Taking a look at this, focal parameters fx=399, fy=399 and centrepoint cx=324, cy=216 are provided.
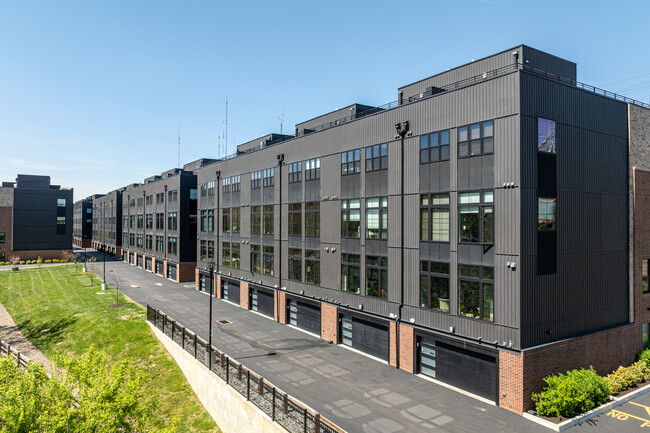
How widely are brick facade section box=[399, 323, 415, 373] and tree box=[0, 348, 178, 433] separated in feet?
43.8

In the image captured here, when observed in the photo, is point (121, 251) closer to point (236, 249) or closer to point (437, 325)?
point (236, 249)

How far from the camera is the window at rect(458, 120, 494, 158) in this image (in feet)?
67.1

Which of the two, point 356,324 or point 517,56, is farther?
point 356,324

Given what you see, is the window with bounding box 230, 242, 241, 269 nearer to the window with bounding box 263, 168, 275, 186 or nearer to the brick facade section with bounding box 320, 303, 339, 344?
the window with bounding box 263, 168, 275, 186

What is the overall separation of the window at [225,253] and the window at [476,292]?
31135mm

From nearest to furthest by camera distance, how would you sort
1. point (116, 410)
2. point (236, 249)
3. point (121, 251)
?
point (116, 410), point (236, 249), point (121, 251)

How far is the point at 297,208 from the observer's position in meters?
35.1

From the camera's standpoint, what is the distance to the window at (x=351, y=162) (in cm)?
2872

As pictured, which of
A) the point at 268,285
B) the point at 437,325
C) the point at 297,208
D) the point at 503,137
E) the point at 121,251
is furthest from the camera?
the point at 121,251

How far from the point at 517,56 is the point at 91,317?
42.7 m

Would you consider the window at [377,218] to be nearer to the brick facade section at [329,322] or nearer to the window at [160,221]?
the brick facade section at [329,322]

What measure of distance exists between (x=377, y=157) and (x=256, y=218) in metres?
17.9

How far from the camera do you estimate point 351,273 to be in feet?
95.4

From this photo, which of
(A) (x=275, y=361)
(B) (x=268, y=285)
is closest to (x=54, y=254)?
(B) (x=268, y=285)
